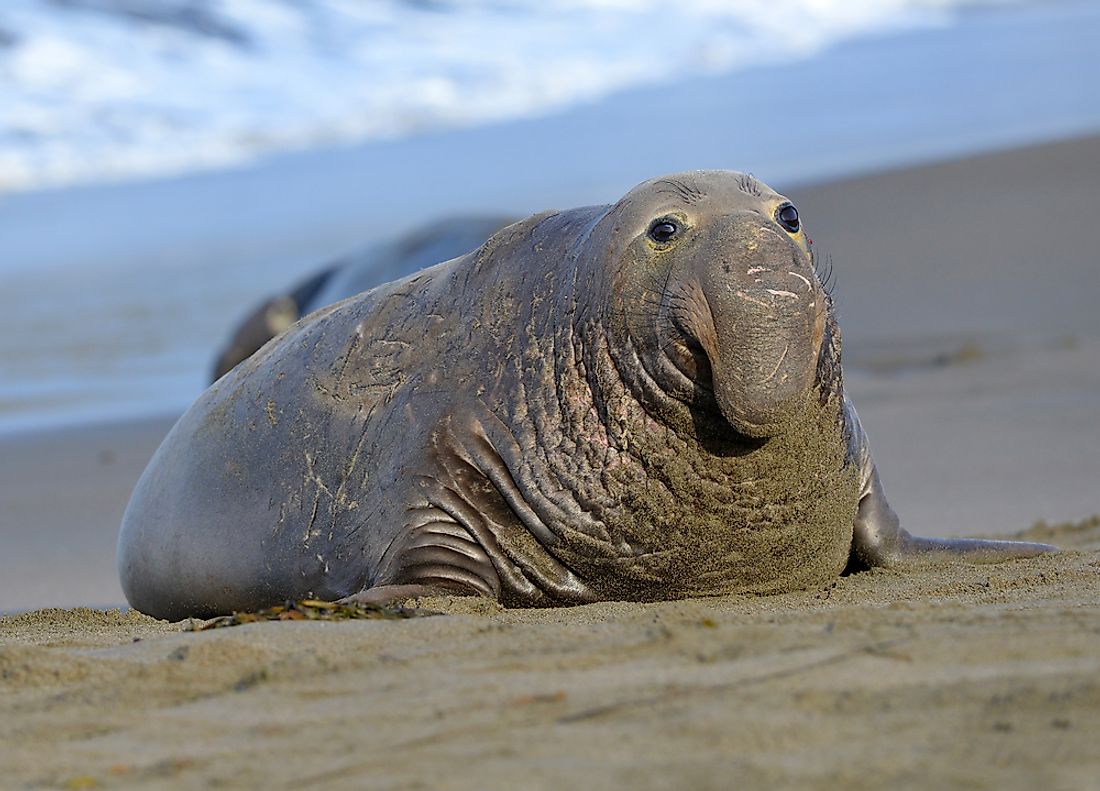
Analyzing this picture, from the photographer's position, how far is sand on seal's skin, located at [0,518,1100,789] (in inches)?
96.6

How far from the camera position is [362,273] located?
11.9 m

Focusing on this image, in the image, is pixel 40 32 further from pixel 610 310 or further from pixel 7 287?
pixel 610 310

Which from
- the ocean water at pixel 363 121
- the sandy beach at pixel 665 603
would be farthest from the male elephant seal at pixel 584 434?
the ocean water at pixel 363 121

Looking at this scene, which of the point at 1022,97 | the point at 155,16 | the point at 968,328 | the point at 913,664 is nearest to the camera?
the point at 913,664

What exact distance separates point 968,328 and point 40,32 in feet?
68.3

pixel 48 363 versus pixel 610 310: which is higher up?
pixel 610 310

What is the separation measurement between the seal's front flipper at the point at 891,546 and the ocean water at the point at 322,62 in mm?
19260

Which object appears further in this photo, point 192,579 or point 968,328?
point 968,328

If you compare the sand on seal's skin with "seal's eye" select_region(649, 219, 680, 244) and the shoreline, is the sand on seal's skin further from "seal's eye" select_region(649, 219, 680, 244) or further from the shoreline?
the shoreline

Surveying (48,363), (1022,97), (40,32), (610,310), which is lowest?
(48,363)

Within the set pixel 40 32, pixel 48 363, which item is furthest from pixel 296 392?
pixel 40 32

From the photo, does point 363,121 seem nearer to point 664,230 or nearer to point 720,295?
point 664,230

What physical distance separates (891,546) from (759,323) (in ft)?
4.36

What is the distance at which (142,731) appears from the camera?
2885mm
